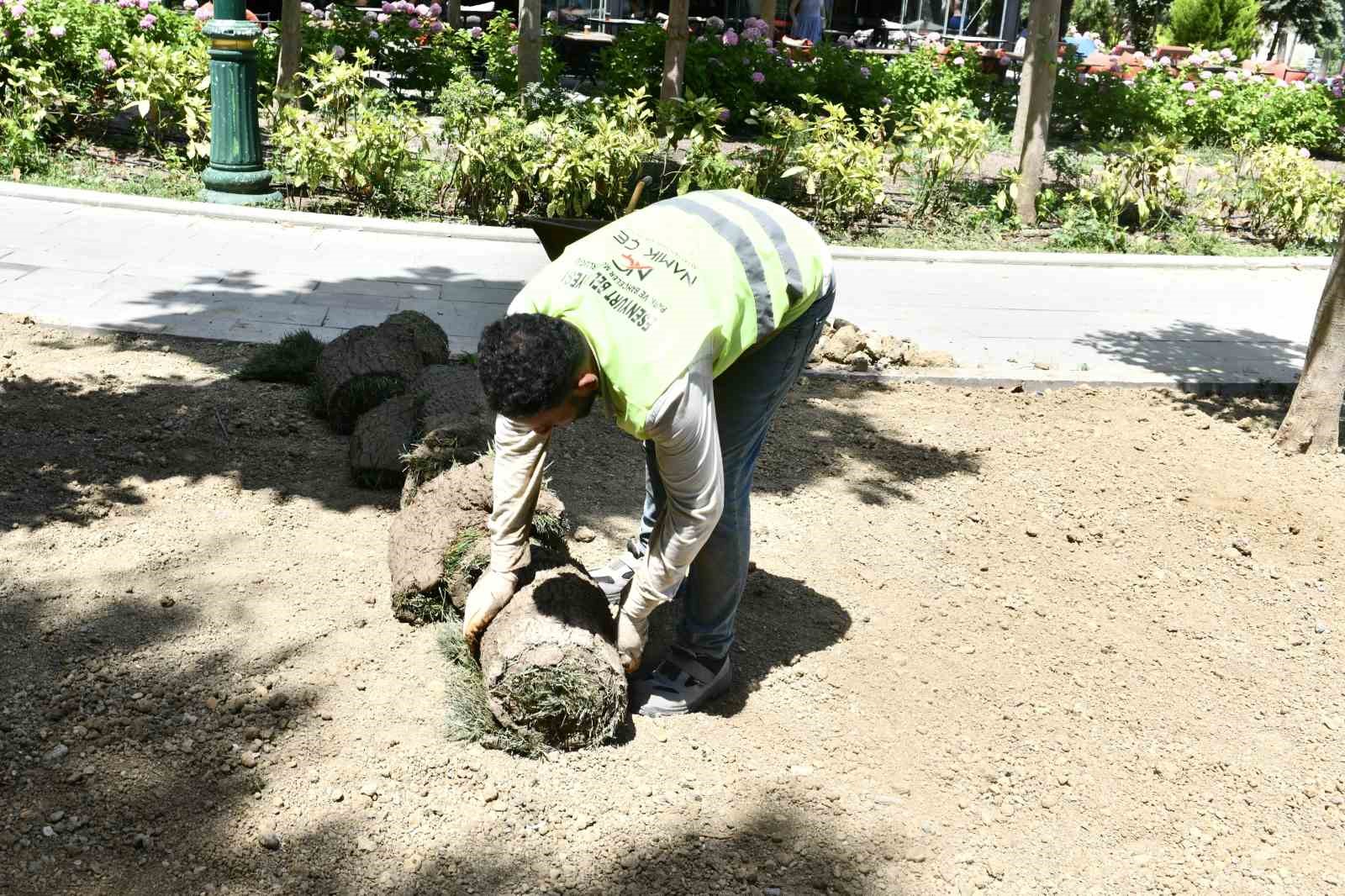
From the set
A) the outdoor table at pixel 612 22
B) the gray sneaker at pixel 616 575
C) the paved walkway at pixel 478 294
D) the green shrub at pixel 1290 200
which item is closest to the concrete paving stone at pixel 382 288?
the paved walkway at pixel 478 294

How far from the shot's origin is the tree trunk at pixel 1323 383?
18.8 ft

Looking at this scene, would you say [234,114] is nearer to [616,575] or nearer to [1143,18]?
[616,575]

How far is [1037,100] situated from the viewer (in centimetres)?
995

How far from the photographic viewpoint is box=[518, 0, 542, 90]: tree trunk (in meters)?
11.8

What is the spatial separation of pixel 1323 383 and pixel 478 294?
181 inches

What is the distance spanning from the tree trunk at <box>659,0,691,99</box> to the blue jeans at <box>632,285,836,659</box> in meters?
8.92

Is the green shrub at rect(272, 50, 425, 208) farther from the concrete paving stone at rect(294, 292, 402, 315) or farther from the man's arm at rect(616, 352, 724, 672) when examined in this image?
the man's arm at rect(616, 352, 724, 672)

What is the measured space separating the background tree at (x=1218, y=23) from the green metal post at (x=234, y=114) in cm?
2975

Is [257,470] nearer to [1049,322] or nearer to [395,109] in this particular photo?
[1049,322]

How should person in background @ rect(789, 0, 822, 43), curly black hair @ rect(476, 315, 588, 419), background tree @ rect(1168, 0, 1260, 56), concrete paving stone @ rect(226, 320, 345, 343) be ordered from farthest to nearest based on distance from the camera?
background tree @ rect(1168, 0, 1260, 56), person in background @ rect(789, 0, 822, 43), concrete paving stone @ rect(226, 320, 345, 343), curly black hair @ rect(476, 315, 588, 419)

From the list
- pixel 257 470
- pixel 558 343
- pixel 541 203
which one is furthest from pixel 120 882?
pixel 541 203

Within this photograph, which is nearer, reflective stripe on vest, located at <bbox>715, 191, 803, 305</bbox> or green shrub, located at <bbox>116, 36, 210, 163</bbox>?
reflective stripe on vest, located at <bbox>715, 191, 803, 305</bbox>

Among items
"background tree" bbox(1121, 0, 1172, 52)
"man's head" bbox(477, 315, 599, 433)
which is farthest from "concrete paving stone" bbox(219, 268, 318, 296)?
"background tree" bbox(1121, 0, 1172, 52)

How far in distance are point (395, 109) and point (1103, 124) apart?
9051 mm
